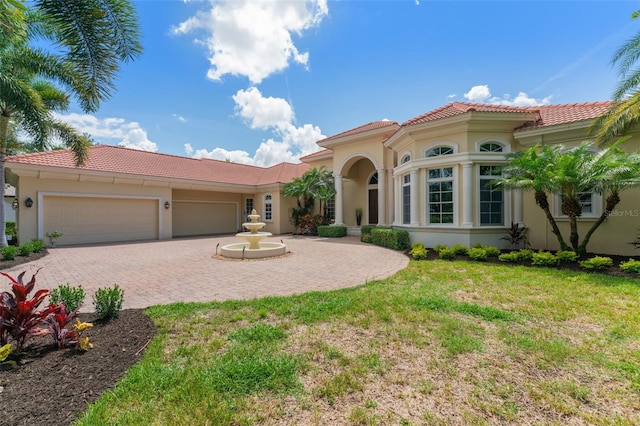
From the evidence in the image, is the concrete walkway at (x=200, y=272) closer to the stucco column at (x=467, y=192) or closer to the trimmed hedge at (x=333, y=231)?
the stucco column at (x=467, y=192)

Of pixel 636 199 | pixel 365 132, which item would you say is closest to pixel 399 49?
pixel 365 132

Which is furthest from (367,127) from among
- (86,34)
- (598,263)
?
(86,34)

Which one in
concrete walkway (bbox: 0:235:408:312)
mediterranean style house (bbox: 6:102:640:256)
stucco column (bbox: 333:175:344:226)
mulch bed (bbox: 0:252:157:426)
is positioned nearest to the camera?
mulch bed (bbox: 0:252:157:426)

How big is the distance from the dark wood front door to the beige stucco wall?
550 inches

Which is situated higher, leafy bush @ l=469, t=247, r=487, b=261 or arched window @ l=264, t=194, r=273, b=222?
arched window @ l=264, t=194, r=273, b=222

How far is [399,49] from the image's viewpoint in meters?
11.2

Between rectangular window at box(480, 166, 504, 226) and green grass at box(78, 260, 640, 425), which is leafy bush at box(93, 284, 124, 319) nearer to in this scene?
green grass at box(78, 260, 640, 425)

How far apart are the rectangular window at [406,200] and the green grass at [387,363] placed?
26.4 feet

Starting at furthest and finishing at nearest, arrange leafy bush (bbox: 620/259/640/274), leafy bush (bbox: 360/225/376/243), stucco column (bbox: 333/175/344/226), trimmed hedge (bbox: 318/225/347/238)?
stucco column (bbox: 333/175/344/226) → trimmed hedge (bbox: 318/225/347/238) → leafy bush (bbox: 360/225/376/243) → leafy bush (bbox: 620/259/640/274)

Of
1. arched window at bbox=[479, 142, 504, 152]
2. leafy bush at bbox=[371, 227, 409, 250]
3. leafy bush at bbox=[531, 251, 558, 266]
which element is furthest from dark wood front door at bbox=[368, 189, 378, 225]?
leafy bush at bbox=[531, 251, 558, 266]

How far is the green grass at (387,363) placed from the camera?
8.17 ft

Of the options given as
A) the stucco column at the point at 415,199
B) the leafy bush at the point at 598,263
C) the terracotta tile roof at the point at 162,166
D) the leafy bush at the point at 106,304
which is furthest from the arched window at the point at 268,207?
the leafy bush at the point at 598,263

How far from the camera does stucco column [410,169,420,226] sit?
1228cm

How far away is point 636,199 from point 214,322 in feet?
44.2
